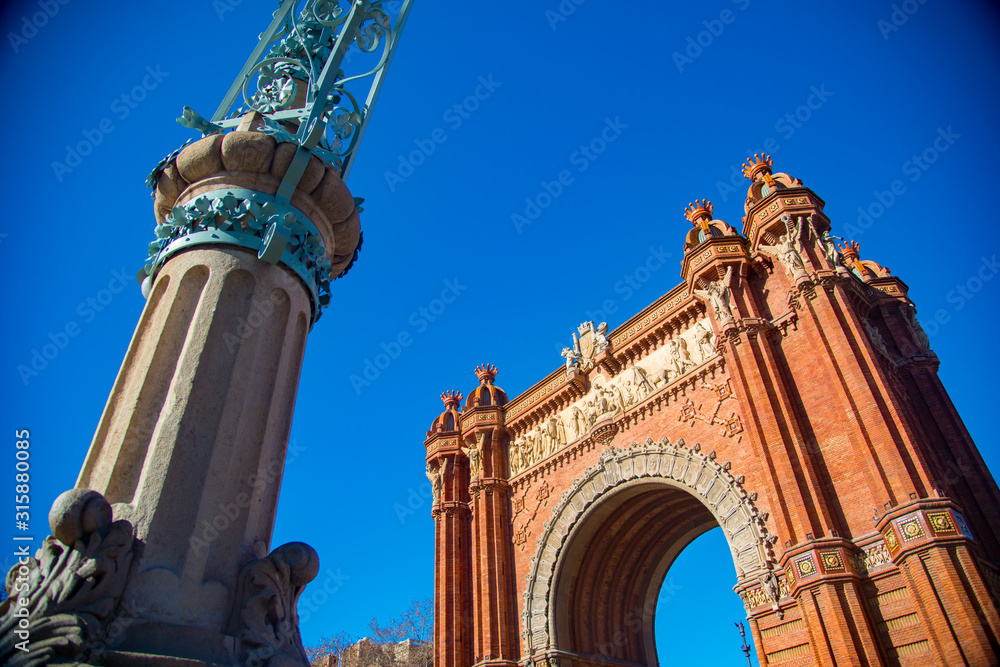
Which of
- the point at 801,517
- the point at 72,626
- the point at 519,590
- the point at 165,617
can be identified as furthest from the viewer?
the point at 519,590

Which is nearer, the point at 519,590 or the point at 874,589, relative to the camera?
the point at 874,589

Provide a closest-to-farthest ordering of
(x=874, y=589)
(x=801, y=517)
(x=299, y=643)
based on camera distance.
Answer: (x=299, y=643)
(x=874, y=589)
(x=801, y=517)

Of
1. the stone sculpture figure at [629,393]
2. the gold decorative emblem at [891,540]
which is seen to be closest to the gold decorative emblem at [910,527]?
the gold decorative emblem at [891,540]

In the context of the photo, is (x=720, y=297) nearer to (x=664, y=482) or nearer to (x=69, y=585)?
(x=664, y=482)

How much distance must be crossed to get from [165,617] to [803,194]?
15.6 m

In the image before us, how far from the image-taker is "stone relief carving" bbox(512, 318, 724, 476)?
16.2 meters

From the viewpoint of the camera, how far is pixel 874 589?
1100cm

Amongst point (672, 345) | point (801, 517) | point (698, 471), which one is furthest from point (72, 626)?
point (672, 345)

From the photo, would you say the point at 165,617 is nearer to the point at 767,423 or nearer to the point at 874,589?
the point at 874,589

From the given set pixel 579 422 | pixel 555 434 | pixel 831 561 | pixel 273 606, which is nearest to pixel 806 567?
pixel 831 561

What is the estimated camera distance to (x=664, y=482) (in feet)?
51.4

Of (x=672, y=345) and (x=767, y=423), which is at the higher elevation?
(x=672, y=345)

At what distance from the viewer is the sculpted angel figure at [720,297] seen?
48.9 ft

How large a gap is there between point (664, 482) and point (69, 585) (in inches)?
561
